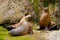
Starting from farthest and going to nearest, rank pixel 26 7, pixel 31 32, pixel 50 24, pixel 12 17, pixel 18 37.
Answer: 1. pixel 26 7
2. pixel 12 17
3. pixel 50 24
4. pixel 31 32
5. pixel 18 37

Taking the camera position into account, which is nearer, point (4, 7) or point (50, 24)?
point (50, 24)

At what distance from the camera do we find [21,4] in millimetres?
9258

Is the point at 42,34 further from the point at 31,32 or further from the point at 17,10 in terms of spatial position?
the point at 17,10

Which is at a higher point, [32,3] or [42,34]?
[32,3]

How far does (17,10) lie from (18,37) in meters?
2.69

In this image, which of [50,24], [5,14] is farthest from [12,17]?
[50,24]

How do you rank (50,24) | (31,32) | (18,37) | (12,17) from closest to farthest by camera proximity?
(18,37) → (31,32) → (50,24) → (12,17)

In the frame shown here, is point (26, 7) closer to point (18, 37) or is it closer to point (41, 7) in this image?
point (41, 7)

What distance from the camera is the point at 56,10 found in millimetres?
9227

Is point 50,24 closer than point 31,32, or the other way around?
point 31,32

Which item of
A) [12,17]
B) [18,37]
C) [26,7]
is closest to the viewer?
[18,37]

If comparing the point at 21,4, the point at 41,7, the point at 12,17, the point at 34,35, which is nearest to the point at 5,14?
the point at 12,17

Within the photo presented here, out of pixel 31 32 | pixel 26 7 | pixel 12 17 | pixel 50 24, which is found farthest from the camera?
pixel 26 7

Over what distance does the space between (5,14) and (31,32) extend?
2223 mm
